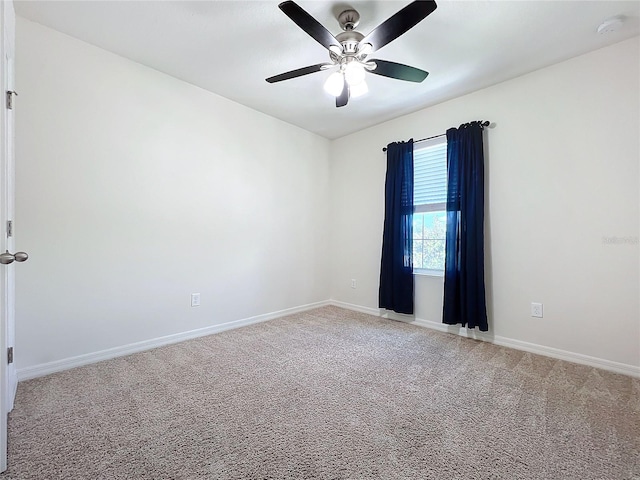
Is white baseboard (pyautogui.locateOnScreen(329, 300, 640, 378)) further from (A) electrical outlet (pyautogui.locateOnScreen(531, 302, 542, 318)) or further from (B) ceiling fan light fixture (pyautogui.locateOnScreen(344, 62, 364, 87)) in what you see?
(B) ceiling fan light fixture (pyautogui.locateOnScreen(344, 62, 364, 87))

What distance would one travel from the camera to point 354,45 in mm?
1920

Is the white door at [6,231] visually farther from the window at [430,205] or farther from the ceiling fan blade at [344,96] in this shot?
the window at [430,205]

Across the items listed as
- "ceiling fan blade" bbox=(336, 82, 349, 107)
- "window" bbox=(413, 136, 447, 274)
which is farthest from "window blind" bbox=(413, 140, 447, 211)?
"ceiling fan blade" bbox=(336, 82, 349, 107)

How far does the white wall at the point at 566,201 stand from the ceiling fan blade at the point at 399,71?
1272 mm

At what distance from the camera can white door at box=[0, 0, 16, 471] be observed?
4.12 feet

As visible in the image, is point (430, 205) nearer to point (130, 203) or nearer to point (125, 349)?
point (130, 203)

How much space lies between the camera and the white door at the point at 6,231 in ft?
4.12

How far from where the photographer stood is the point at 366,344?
2760mm

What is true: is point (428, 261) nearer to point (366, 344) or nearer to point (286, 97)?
point (366, 344)

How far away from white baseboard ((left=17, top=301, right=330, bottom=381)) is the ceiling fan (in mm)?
2400

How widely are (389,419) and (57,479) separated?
1494 mm

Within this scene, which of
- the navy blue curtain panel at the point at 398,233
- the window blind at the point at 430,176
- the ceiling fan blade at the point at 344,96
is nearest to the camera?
the ceiling fan blade at the point at 344,96

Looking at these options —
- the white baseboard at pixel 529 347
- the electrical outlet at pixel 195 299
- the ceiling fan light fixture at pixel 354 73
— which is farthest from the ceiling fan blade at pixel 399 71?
the electrical outlet at pixel 195 299

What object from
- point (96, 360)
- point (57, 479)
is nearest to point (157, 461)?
point (57, 479)
